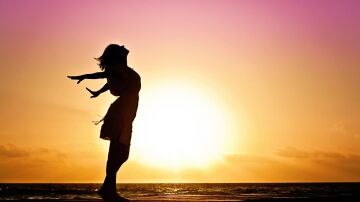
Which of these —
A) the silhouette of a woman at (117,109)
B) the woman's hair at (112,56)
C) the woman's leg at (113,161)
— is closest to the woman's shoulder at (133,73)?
the silhouette of a woman at (117,109)

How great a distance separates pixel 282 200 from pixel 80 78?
4.82 m

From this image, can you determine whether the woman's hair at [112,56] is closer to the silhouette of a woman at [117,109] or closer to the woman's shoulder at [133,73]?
the silhouette of a woman at [117,109]

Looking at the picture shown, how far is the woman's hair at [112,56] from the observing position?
8.95m

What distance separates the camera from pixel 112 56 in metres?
8.96

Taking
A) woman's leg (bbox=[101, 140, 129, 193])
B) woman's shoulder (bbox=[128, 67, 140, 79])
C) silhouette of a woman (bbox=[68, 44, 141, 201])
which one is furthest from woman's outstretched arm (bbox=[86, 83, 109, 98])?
woman's leg (bbox=[101, 140, 129, 193])

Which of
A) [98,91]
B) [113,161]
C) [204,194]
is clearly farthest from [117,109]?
[204,194]

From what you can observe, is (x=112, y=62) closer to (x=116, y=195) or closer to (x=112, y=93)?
(x=112, y=93)

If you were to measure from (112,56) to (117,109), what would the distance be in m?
0.95

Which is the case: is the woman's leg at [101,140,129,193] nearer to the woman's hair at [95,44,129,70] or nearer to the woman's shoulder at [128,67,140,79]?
the woman's shoulder at [128,67,140,79]

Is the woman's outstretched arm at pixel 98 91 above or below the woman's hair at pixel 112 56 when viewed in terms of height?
below

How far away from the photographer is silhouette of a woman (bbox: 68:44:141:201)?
8.80 m

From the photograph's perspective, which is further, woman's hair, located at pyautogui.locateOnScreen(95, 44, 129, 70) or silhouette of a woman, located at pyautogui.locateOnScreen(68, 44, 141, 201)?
woman's hair, located at pyautogui.locateOnScreen(95, 44, 129, 70)

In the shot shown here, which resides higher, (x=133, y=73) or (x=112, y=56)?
(x=112, y=56)

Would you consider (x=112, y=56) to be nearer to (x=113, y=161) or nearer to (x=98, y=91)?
(x=98, y=91)
